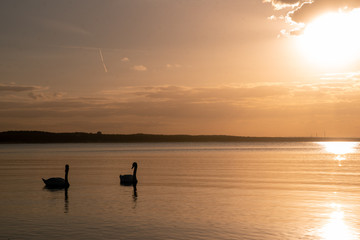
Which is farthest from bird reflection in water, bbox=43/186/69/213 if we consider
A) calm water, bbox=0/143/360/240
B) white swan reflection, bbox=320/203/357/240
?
white swan reflection, bbox=320/203/357/240

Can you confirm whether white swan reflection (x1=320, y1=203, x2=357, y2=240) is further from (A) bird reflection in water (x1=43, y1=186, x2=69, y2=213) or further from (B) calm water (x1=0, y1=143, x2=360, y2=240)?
(A) bird reflection in water (x1=43, y1=186, x2=69, y2=213)

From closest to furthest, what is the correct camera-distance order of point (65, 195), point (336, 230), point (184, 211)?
point (336, 230)
point (184, 211)
point (65, 195)

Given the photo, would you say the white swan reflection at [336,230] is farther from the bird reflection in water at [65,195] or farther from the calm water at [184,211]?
the bird reflection in water at [65,195]

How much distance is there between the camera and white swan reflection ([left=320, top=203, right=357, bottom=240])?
17656 millimetres

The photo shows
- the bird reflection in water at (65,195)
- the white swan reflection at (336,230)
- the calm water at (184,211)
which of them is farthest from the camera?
the bird reflection in water at (65,195)

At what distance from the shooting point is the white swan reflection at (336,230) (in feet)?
57.9

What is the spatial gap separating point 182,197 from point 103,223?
31.2 feet

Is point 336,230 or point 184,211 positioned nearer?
point 336,230

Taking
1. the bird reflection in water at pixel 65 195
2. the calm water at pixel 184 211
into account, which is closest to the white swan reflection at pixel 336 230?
the calm water at pixel 184 211

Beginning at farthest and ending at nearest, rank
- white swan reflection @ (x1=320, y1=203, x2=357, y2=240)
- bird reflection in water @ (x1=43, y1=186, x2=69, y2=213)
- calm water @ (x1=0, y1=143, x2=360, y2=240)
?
bird reflection in water @ (x1=43, y1=186, x2=69, y2=213) → calm water @ (x1=0, y1=143, x2=360, y2=240) → white swan reflection @ (x1=320, y1=203, x2=357, y2=240)

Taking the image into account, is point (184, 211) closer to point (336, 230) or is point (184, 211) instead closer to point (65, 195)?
point (336, 230)

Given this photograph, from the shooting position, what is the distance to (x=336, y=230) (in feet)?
61.9

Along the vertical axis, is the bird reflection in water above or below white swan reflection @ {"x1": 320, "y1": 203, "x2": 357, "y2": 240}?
above

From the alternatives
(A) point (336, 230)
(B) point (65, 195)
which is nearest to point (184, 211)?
(A) point (336, 230)
